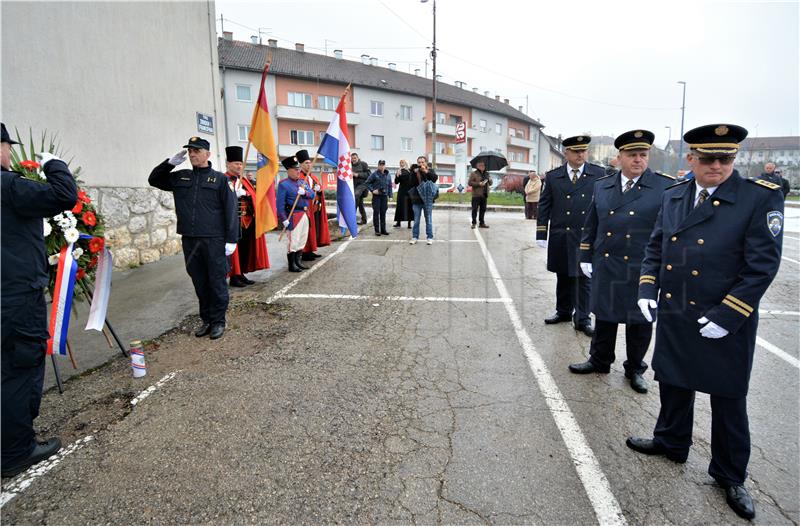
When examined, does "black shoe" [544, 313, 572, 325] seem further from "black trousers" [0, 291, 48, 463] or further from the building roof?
the building roof

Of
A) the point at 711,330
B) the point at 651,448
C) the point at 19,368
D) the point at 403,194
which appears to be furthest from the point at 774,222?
the point at 403,194

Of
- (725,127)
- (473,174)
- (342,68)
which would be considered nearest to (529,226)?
(473,174)

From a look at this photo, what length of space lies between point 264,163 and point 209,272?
7.18 ft

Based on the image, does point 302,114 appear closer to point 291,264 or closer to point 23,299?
point 291,264

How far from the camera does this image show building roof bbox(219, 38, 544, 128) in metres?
39.7

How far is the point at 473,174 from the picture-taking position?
44.0 feet

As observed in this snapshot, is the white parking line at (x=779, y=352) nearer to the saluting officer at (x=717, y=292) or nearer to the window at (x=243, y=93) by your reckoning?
the saluting officer at (x=717, y=292)

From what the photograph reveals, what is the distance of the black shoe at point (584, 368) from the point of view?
388 centimetres

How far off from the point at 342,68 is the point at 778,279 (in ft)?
149

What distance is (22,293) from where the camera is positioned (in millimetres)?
2570

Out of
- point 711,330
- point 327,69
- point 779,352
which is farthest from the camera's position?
point 327,69

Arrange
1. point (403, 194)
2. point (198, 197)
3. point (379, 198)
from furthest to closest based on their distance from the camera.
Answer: point (403, 194), point (379, 198), point (198, 197)

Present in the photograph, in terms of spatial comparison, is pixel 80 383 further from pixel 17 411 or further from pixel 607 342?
pixel 607 342

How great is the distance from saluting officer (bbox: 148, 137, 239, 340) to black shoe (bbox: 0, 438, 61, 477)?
198cm
